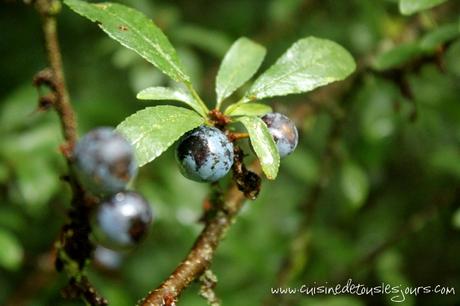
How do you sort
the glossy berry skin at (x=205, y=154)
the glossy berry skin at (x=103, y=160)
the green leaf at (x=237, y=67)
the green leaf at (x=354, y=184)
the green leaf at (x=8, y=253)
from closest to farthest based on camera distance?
the glossy berry skin at (x=103, y=160) → the glossy berry skin at (x=205, y=154) → the green leaf at (x=237, y=67) → the green leaf at (x=8, y=253) → the green leaf at (x=354, y=184)

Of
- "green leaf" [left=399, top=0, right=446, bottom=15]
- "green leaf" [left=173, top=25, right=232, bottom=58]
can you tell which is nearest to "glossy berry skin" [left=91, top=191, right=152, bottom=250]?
"green leaf" [left=399, top=0, right=446, bottom=15]

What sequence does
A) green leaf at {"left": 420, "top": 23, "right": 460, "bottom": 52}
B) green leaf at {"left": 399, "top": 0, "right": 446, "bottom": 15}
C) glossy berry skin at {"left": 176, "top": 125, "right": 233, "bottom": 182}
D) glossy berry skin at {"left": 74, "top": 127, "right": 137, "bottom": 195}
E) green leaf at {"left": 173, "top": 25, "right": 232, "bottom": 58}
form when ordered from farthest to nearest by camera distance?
green leaf at {"left": 173, "top": 25, "right": 232, "bottom": 58}
green leaf at {"left": 420, "top": 23, "right": 460, "bottom": 52}
green leaf at {"left": 399, "top": 0, "right": 446, "bottom": 15}
glossy berry skin at {"left": 176, "top": 125, "right": 233, "bottom": 182}
glossy berry skin at {"left": 74, "top": 127, "right": 137, "bottom": 195}

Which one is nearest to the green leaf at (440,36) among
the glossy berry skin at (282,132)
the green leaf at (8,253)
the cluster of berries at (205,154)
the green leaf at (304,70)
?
the green leaf at (304,70)

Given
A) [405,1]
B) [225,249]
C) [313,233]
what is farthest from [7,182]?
[405,1]

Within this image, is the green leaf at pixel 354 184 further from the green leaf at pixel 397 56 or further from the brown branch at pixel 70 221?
the brown branch at pixel 70 221

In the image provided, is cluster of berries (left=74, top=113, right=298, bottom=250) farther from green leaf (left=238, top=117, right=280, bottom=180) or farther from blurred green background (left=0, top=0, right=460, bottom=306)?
blurred green background (left=0, top=0, right=460, bottom=306)

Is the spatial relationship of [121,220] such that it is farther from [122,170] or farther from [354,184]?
[354,184]
